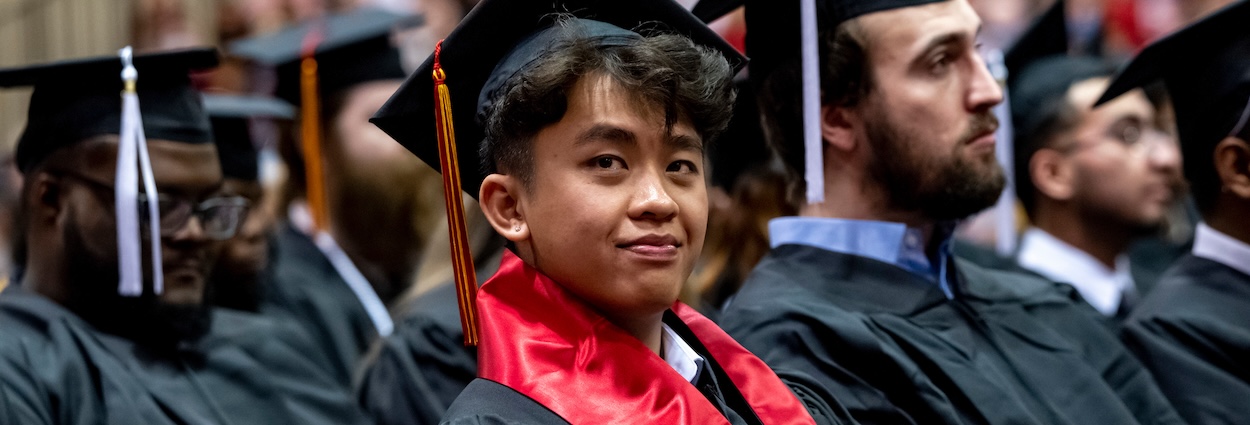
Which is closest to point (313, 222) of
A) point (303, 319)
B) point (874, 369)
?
point (303, 319)

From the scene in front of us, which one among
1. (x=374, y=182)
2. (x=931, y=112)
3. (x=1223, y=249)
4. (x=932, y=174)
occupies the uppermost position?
(x=931, y=112)

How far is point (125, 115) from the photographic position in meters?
3.14

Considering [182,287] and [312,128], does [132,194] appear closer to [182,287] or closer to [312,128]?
[182,287]

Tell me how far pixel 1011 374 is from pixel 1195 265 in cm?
83

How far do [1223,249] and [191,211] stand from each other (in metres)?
2.43

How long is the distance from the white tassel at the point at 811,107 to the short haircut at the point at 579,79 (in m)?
0.69

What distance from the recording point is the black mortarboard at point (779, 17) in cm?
286

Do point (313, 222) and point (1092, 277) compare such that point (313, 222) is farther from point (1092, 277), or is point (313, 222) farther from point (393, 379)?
point (1092, 277)

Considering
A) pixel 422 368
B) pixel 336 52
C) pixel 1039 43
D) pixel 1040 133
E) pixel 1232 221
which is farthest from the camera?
pixel 336 52

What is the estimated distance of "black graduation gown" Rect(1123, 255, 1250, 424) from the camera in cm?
292

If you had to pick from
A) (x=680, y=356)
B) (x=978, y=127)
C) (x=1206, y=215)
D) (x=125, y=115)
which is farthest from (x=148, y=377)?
(x=1206, y=215)

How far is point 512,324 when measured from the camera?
192 cm

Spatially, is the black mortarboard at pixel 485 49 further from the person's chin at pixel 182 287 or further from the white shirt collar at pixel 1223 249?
the white shirt collar at pixel 1223 249

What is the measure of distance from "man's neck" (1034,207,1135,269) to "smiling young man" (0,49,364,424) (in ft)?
8.90
